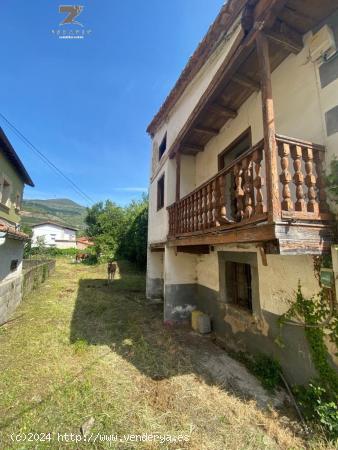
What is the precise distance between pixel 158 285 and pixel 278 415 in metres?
7.68

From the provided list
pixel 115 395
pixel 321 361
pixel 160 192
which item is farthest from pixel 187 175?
pixel 115 395

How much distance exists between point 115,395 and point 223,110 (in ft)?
21.1

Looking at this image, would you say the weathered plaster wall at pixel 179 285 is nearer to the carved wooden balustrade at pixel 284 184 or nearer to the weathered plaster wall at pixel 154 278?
the weathered plaster wall at pixel 154 278

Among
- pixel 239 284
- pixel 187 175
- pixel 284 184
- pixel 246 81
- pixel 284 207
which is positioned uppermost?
pixel 246 81

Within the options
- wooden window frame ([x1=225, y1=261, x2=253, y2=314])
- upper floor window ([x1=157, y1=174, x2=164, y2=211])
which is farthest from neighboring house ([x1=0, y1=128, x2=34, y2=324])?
wooden window frame ([x1=225, y1=261, x2=253, y2=314])

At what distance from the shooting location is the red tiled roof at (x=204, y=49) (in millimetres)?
4596

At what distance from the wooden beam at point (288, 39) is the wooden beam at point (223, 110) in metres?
1.79

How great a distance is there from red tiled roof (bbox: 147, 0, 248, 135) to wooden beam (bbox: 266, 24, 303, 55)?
0.75m

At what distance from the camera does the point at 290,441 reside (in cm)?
262

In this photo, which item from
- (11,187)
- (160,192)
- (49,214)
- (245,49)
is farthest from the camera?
(49,214)

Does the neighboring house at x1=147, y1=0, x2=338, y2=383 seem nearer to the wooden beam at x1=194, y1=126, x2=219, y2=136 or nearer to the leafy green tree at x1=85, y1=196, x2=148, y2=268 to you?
the wooden beam at x1=194, y1=126, x2=219, y2=136

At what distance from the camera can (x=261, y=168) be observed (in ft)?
14.8

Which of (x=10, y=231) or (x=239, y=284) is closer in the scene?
(x=239, y=284)

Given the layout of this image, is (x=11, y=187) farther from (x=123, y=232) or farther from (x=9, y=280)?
(x=123, y=232)
